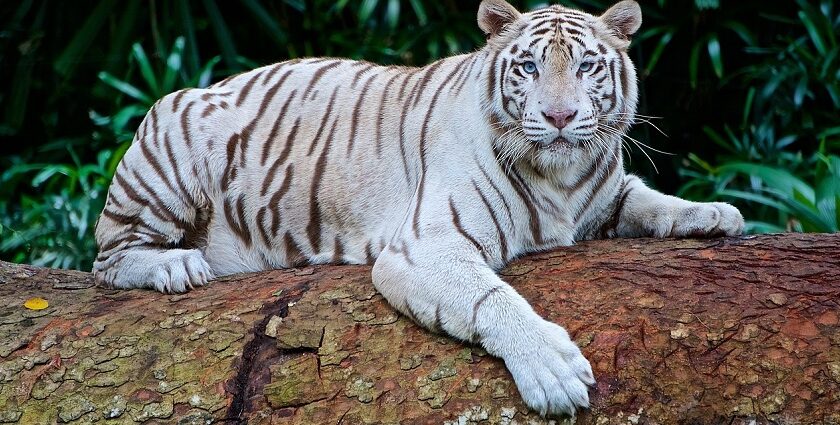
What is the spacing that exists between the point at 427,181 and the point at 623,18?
0.84 metres

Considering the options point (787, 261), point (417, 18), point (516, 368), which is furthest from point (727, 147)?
point (516, 368)

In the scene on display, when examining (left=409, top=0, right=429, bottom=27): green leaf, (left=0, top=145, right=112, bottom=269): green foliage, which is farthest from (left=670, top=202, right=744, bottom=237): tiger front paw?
(left=0, top=145, right=112, bottom=269): green foliage

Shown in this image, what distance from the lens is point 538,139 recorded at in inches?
114

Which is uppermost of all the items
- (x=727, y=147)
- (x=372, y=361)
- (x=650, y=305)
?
(x=650, y=305)

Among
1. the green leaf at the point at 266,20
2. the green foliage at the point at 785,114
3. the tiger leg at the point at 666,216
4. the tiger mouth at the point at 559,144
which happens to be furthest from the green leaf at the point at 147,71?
the tiger mouth at the point at 559,144

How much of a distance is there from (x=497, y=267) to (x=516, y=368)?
0.56 m

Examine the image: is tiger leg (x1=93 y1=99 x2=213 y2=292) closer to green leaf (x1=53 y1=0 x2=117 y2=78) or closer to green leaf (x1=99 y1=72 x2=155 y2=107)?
green leaf (x1=99 y1=72 x2=155 y2=107)

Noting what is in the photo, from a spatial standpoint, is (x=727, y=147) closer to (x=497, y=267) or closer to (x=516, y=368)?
(x=497, y=267)

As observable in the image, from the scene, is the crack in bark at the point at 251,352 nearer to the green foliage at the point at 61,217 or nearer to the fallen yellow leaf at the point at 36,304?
the fallen yellow leaf at the point at 36,304

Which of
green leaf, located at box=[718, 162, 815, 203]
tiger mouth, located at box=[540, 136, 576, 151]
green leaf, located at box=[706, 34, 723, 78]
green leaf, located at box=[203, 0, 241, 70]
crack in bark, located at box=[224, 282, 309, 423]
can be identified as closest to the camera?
crack in bark, located at box=[224, 282, 309, 423]

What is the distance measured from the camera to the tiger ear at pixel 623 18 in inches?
120

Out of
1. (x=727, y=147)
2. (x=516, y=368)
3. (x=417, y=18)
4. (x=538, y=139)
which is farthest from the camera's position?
(x=417, y=18)

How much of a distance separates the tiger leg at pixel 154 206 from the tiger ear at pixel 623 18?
5.47 feet

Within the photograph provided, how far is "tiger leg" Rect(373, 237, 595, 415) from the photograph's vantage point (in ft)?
7.89
